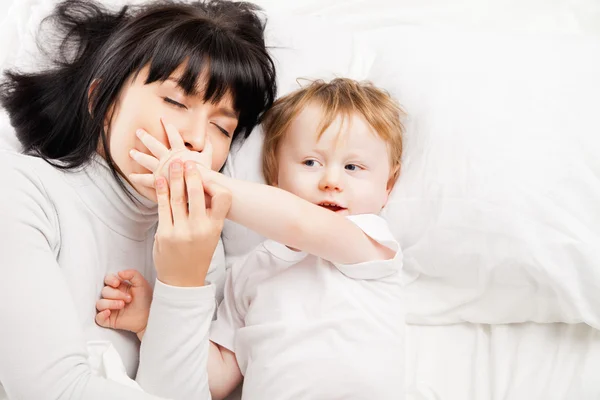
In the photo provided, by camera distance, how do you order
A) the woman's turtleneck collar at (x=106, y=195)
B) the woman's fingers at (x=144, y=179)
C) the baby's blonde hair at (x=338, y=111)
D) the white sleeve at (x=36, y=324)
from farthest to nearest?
the baby's blonde hair at (x=338, y=111) → the woman's turtleneck collar at (x=106, y=195) → the woman's fingers at (x=144, y=179) → the white sleeve at (x=36, y=324)

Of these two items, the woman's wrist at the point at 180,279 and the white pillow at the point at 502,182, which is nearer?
the woman's wrist at the point at 180,279

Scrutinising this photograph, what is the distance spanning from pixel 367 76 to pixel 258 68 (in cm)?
32

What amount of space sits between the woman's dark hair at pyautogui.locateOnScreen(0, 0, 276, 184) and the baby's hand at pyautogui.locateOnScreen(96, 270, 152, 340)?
0.19 metres

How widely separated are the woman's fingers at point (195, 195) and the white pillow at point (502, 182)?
1.43ft

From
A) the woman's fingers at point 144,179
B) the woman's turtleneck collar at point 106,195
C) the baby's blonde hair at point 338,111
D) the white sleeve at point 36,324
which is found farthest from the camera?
the baby's blonde hair at point 338,111

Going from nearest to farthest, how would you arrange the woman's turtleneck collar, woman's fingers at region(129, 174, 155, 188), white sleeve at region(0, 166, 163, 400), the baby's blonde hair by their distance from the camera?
white sleeve at region(0, 166, 163, 400) → woman's fingers at region(129, 174, 155, 188) → the woman's turtleneck collar → the baby's blonde hair

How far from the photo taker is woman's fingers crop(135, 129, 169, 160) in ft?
3.14

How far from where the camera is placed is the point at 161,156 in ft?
3.13

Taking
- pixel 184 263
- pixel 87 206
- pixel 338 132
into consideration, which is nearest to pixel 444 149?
pixel 338 132

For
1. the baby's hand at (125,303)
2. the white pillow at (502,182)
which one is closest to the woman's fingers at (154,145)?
the baby's hand at (125,303)

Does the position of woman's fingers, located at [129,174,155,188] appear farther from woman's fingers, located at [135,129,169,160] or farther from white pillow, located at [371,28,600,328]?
white pillow, located at [371,28,600,328]

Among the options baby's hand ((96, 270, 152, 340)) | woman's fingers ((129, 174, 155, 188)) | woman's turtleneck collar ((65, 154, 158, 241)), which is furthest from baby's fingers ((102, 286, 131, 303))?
woman's fingers ((129, 174, 155, 188))

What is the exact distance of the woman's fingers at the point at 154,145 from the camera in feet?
3.14

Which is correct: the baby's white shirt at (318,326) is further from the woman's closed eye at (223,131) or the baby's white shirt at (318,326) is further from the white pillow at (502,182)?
the woman's closed eye at (223,131)
